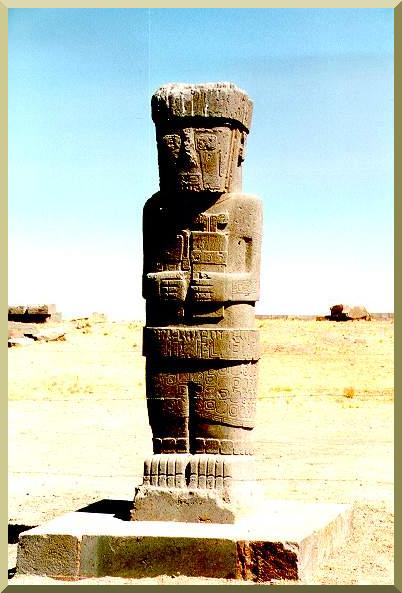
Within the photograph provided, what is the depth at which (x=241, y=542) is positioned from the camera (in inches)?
299

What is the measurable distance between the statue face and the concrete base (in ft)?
10.7

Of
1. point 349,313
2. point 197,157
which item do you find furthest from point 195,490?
point 349,313

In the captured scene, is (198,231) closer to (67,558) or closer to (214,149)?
(214,149)

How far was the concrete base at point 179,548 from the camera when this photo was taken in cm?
755

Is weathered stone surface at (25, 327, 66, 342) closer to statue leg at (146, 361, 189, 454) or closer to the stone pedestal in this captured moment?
statue leg at (146, 361, 189, 454)

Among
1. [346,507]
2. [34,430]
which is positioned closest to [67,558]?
[346,507]

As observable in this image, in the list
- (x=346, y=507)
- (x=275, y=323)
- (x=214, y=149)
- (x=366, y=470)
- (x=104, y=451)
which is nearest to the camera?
(x=214, y=149)

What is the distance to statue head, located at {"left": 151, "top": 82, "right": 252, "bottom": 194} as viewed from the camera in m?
8.49

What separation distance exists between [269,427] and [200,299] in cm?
952

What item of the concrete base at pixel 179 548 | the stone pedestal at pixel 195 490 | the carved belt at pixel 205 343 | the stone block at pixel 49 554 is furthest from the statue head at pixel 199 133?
the stone block at pixel 49 554

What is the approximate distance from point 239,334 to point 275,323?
25.0 meters

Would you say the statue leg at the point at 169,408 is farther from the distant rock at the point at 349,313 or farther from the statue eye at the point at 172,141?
the distant rock at the point at 349,313

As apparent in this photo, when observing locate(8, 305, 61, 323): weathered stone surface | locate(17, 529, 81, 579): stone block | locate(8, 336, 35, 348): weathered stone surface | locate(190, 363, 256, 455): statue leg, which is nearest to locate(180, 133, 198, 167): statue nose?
locate(190, 363, 256, 455): statue leg

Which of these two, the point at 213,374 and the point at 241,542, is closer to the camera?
the point at 241,542
